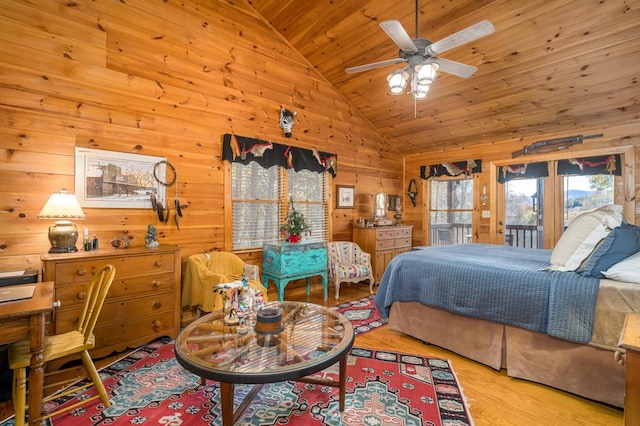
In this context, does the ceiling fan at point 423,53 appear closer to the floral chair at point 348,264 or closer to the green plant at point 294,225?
the green plant at point 294,225

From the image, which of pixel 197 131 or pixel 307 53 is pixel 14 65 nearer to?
pixel 197 131

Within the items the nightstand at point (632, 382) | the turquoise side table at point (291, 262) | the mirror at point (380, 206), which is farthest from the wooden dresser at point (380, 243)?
the nightstand at point (632, 382)

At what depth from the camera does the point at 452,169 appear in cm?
554

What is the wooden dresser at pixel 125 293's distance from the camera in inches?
90.6

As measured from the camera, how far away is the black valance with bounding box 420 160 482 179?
5277 mm

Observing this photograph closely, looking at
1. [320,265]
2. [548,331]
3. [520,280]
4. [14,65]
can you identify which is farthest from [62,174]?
[548,331]

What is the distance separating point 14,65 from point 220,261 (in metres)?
2.49

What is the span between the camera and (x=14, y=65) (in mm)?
2543

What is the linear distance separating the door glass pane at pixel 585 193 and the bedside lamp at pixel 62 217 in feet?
19.6

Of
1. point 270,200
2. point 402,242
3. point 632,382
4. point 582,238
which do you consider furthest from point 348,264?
point 632,382

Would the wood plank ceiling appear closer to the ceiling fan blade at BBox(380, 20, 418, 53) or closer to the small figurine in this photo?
the ceiling fan blade at BBox(380, 20, 418, 53)

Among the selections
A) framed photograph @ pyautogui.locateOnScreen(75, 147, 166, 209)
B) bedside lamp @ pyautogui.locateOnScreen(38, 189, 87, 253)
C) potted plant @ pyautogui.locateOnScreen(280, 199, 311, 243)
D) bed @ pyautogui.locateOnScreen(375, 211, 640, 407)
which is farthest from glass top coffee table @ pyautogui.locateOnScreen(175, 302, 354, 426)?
potted plant @ pyautogui.locateOnScreen(280, 199, 311, 243)

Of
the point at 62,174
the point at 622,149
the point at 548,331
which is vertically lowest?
the point at 548,331

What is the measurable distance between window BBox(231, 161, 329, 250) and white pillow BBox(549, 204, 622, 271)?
3154 millimetres
